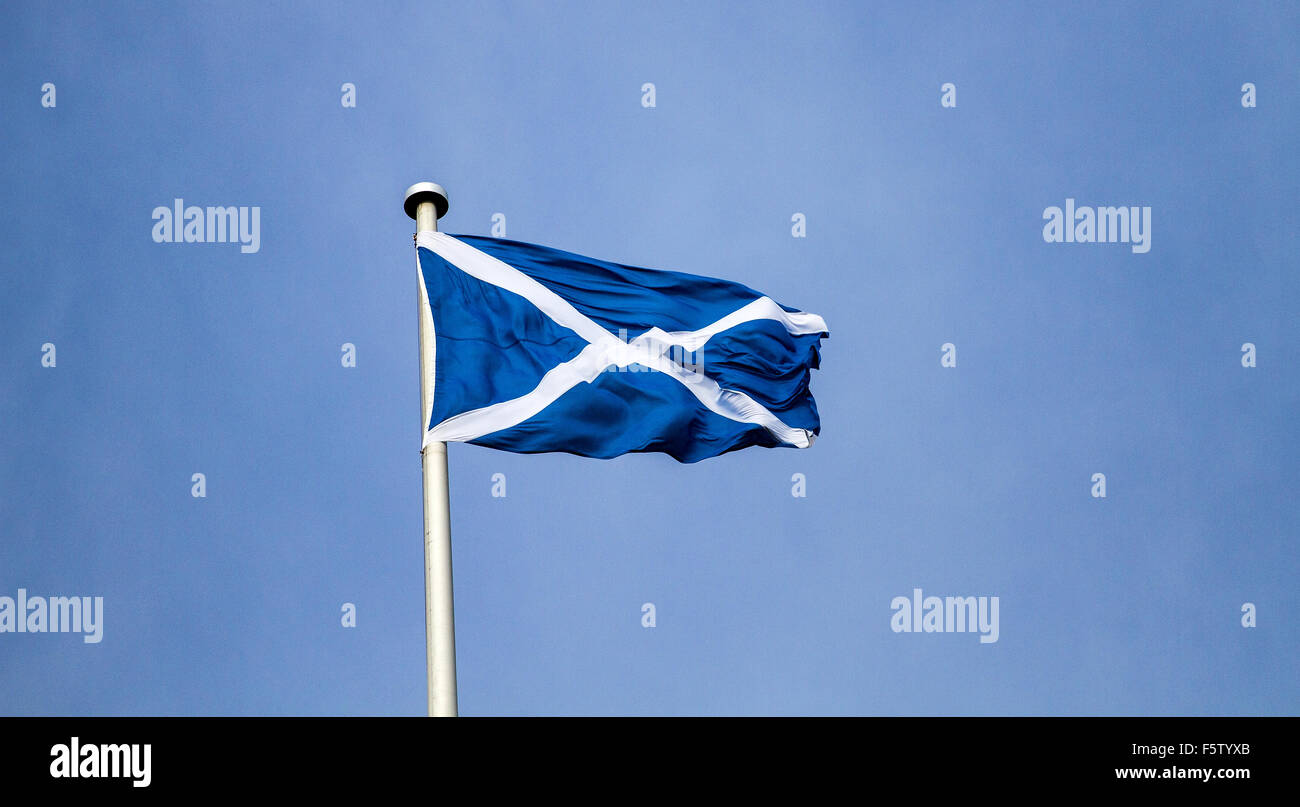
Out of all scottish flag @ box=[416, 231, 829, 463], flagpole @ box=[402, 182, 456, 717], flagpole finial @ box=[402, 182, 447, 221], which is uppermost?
flagpole finial @ box=[402, 182, 447, 221]

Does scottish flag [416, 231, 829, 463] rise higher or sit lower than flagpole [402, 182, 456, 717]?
higher

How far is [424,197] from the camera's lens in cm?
1616

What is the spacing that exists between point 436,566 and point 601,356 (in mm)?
4325

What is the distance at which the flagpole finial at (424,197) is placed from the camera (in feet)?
52.8

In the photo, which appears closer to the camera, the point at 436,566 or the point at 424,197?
the point at 436,566

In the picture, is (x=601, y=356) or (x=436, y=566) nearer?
(x=436, y=566)

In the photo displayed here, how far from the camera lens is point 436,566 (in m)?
13.4

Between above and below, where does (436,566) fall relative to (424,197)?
below

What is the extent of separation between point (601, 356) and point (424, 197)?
2.61m

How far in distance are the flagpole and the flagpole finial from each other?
51.3 inches

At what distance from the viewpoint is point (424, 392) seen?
14992 millimetres

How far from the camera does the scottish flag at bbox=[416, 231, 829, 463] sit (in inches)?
613
